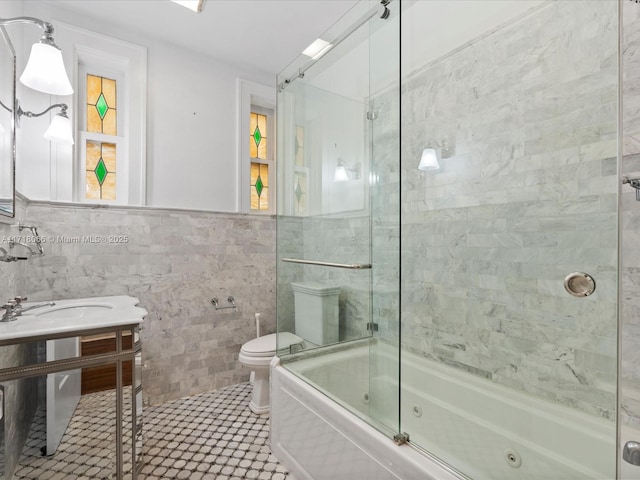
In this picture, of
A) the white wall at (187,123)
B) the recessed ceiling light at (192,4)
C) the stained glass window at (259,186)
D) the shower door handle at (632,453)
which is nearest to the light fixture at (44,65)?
the white wall at (187,123)

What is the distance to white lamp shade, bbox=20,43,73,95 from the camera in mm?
1439

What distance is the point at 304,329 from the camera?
190 centimetres

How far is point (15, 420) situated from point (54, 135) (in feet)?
4.89

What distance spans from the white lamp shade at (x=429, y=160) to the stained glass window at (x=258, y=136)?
1.61 m

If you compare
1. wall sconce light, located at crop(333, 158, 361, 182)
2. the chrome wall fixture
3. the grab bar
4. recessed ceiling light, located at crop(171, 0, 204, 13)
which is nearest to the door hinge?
the grab bar

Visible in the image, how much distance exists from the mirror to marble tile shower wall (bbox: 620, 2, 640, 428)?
2599mm

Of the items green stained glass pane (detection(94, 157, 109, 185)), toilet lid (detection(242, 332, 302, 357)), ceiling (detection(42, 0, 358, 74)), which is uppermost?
ceiling (detection(42, 0, 358, 74))

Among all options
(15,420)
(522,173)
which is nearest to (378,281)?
(522,173)

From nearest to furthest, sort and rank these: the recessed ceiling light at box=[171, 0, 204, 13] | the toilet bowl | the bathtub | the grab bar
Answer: the bathtub, the grab bar, the recessed ceiling light at box=[171, 0, 204, 13], the toilet bowl

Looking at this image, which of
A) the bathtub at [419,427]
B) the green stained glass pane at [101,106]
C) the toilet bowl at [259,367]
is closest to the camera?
the bathtub at [419,427]

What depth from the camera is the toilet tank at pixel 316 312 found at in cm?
173

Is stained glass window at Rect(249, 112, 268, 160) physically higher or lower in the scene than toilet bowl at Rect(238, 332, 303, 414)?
higher

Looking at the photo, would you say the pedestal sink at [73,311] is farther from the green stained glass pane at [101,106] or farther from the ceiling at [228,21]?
the ceiling at [228,21]

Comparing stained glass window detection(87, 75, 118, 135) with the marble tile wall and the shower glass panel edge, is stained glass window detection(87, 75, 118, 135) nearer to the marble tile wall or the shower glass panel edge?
the marble tile wall
